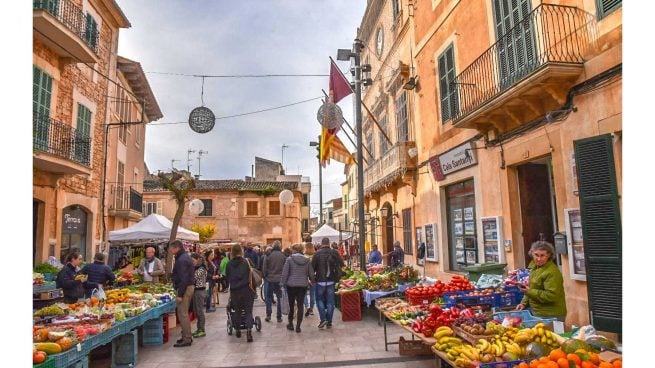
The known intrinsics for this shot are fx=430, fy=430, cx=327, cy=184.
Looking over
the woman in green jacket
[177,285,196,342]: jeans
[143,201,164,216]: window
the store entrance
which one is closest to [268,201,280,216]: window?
[143,201,164,216]: window

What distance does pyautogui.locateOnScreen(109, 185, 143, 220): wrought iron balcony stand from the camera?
55.5 ft

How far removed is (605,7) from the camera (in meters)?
6.26

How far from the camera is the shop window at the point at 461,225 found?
35.0ft

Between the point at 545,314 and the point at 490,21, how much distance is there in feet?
21.1

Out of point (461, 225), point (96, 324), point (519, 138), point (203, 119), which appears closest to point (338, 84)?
point (203, 119)

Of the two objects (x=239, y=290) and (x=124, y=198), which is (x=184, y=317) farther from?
(x=124, y=198)

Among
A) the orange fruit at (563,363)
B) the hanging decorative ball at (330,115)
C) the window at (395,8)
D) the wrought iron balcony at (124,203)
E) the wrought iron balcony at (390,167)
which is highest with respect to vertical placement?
the window at (395,8)

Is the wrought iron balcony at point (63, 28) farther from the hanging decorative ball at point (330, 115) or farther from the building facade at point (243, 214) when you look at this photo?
the building facade at point (243, 214)

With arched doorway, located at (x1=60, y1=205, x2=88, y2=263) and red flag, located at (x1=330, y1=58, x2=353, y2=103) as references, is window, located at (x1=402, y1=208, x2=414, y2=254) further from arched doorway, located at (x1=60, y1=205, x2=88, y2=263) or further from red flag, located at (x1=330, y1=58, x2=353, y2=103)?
arched doorway, located at (x1=60, y1=205, x2=88, y2=263)

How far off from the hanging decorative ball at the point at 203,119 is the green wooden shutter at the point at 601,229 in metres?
8.24

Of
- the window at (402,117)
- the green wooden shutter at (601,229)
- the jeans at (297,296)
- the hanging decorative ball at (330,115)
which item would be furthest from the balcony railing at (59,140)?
the green wooden shutter at (601,229)

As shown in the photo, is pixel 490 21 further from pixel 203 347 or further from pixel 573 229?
pixel 203 347

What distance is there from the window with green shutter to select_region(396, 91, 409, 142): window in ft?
35.7

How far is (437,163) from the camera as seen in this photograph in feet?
39.3
